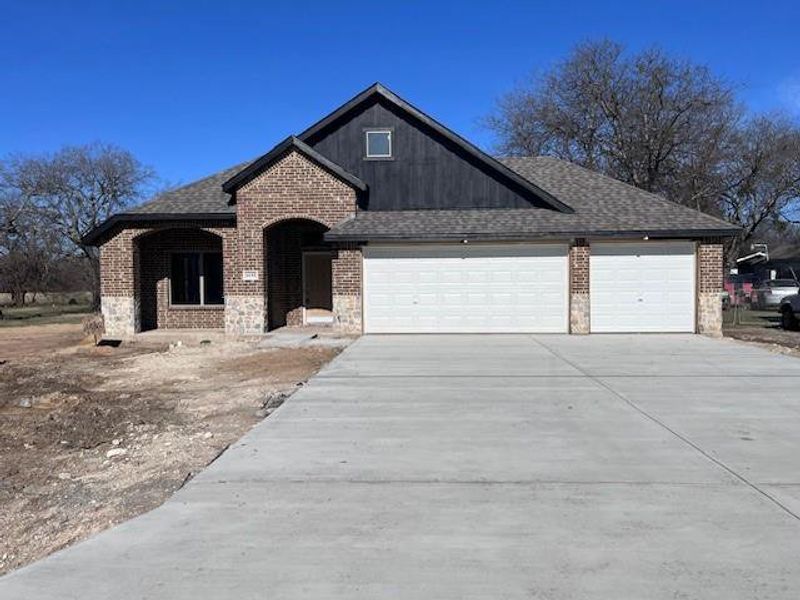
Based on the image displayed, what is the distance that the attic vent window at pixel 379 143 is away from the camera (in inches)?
800

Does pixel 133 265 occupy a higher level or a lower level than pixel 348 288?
higher

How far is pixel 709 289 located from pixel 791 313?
7.13 m

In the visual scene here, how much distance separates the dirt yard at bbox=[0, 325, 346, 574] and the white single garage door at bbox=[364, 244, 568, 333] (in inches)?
118

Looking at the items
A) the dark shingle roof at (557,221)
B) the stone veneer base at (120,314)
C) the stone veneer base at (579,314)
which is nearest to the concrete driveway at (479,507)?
the stone veneer base at (579,314)

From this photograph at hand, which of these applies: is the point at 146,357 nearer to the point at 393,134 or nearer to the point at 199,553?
the point at 393,134

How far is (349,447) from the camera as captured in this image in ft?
22.8

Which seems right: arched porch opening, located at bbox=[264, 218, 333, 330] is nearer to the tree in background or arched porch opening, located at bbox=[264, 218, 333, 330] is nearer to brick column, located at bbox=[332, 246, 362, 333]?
brick column, located at bbox=[332, 246, 362, 333]

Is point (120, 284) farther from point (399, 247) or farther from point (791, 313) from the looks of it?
point (791, 313)

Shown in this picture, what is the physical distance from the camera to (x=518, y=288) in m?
18.5

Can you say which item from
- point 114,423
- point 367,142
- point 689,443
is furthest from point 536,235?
point 114,423

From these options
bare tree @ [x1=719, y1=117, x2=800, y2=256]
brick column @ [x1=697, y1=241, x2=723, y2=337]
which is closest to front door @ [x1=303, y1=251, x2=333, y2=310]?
brick column @ [x1=697, y1=241, x2=723, y2=337]

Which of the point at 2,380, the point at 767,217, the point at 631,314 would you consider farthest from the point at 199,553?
the point at 767,217

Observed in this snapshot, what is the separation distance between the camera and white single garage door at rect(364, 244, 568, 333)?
18469 millimetres

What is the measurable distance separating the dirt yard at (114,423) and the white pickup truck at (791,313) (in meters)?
15.7
